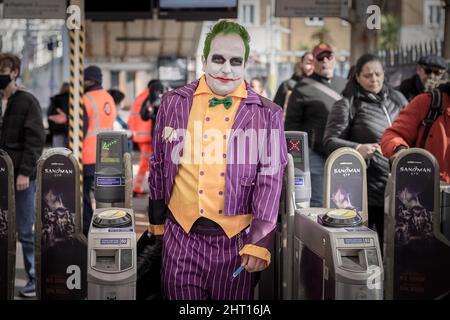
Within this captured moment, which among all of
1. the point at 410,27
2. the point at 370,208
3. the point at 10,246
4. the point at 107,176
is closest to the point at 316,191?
the point at 370,208

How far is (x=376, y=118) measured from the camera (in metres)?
5.42

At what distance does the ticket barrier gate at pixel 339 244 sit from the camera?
11.8 feet

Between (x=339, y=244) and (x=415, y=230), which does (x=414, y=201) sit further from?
(x=339, y=244)

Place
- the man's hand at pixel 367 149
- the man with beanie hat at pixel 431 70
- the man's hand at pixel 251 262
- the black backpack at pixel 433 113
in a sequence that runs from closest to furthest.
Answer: the man's hand at pixel 251 262 → the black backpack at pixel 433 113 → the man's hand at pixel 367 149 → the man with beanie hat at pixel 431 70

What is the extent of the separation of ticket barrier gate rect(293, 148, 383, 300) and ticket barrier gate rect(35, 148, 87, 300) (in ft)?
4.26

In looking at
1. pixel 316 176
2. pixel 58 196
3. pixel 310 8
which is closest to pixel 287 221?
pixel 58 196

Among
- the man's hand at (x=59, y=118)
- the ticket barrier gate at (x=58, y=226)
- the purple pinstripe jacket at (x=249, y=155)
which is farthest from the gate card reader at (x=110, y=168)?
the man's hand at (x=59, y=118)

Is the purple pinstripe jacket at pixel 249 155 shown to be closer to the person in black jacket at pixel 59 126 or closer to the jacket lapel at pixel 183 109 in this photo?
the jacket lapel at pixel 183 109

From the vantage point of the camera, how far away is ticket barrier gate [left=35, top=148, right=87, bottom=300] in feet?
14.9

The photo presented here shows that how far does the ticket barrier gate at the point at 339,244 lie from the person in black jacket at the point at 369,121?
0.88 meters

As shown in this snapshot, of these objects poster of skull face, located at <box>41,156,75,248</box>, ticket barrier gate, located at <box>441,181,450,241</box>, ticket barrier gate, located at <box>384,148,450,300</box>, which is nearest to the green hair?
ticket barrier gate, located at <box>384,148,450,300</box>

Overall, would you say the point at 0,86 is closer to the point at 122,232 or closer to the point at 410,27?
the point at 122,232

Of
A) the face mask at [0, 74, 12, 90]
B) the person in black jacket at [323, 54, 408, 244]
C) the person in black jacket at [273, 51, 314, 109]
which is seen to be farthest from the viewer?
the person in black jacket at [273, 51, 314, 109]

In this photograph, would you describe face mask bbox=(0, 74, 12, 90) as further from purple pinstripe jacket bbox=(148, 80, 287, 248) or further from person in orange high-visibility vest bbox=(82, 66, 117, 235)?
purple pinstripe jacket bbox=(148, 80, 287, 248)
